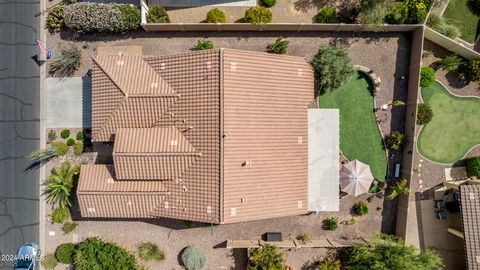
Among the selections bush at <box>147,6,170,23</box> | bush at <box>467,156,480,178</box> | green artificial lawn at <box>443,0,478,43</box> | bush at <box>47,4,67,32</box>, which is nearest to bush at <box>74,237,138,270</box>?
bush at <box>47,4,67,32</box>

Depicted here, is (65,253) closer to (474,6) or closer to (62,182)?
(62,182)

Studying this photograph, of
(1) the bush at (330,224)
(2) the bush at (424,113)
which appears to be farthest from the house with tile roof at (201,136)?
(2) the bush at (424,113)

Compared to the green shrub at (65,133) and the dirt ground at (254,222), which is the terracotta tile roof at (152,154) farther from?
the green shrub at (65,133)

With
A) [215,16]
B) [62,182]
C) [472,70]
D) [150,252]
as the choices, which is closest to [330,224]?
[150,252]

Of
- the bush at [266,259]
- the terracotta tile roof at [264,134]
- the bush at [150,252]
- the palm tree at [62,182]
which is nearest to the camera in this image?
the terracotta tile roof at [264,134]

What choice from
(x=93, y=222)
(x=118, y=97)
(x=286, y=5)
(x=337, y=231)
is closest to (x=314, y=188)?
(x=337, y=231)

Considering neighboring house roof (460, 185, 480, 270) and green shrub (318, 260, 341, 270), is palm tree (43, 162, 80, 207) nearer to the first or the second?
green shrub (318, 260, 341, 270)

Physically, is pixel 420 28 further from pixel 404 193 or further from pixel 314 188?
pixel 314 188
